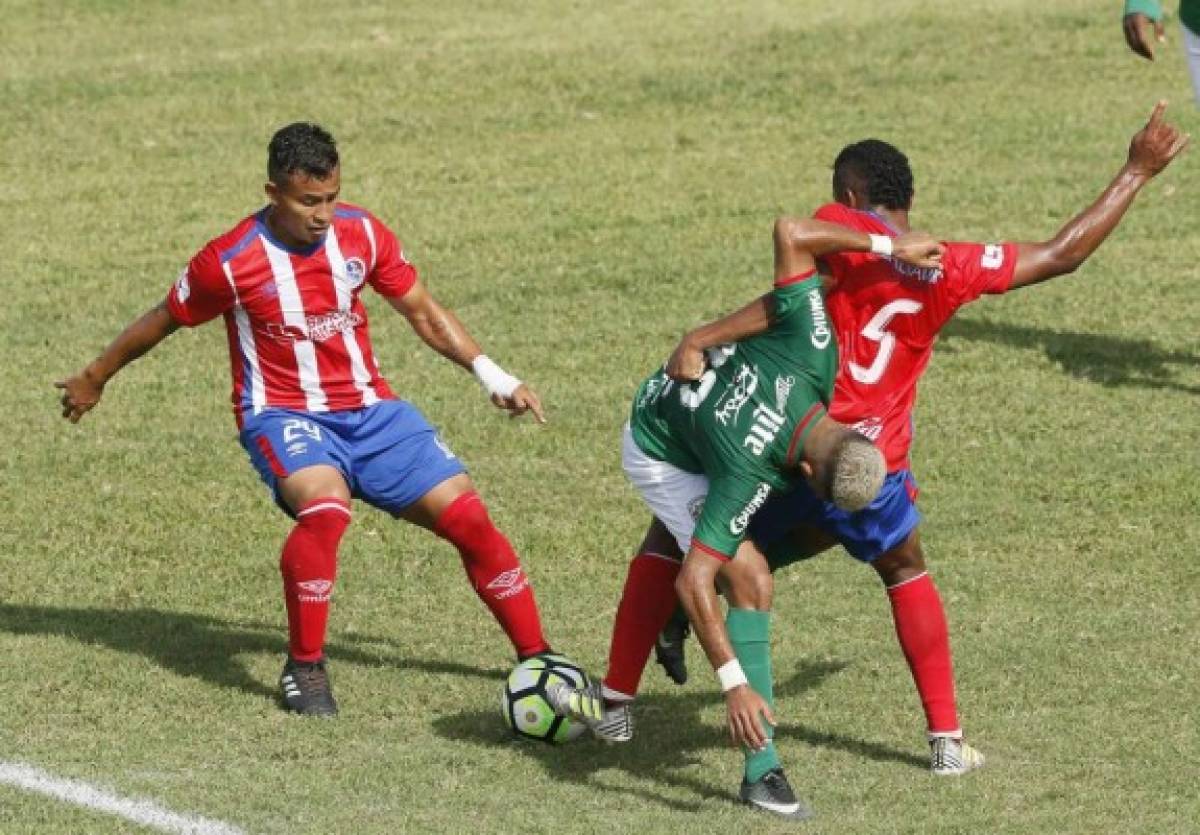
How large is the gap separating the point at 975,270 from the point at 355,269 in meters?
Result: 2.58

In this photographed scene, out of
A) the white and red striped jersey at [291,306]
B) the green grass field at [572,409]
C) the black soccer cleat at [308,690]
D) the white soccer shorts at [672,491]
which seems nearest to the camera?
the white soccer shorts at [672,491]

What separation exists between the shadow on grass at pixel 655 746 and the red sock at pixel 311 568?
64cm

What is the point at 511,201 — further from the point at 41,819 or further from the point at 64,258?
the point at 41,819

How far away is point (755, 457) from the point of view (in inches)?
338

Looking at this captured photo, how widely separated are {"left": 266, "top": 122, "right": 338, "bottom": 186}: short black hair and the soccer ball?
84.7 inches

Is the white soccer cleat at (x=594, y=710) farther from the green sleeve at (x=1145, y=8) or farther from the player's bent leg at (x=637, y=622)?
the green sleeve at (x=1145, y=8)

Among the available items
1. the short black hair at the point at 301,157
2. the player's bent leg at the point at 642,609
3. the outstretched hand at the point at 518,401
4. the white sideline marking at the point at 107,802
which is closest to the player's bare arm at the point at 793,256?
the player's bent leg at the point at 642,609

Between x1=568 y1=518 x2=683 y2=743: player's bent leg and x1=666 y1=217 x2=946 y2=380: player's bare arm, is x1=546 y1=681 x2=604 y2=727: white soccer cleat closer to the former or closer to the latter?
x1=568 y1=518 x2=683 y2=743: player's bent leg

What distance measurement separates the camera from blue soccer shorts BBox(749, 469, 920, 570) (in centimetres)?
909

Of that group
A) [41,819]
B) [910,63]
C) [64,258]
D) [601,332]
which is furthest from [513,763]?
[910,63]

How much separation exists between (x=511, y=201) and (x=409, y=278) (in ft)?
27.3

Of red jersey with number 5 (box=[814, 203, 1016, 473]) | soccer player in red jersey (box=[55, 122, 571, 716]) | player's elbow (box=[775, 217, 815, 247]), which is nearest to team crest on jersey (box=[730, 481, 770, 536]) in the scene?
red jersey with number 5 (box=[814, 203, 1016, 473])

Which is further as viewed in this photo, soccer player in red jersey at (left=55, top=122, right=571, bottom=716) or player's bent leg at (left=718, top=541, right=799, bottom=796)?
soccer player in red jersey at (left=55, top=122, right=571, bottom=716)

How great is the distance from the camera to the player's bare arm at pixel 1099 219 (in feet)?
30.7
